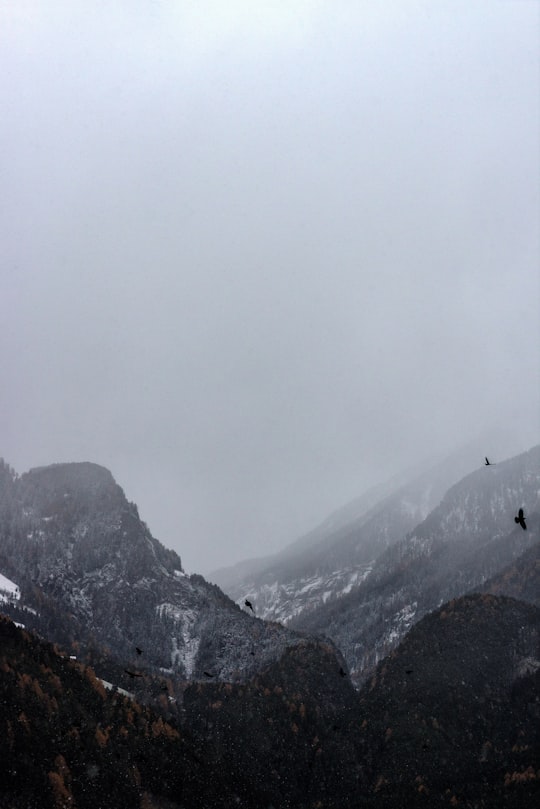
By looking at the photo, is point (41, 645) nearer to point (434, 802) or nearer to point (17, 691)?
point (17, 691)

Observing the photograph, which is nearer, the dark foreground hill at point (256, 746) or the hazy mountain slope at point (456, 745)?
the dark foreground hill at point (256, 746)

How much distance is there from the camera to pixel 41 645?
15225 centimetres

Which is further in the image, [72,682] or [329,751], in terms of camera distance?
[329,751]

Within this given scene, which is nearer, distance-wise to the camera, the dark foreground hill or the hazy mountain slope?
the dark foreground hill

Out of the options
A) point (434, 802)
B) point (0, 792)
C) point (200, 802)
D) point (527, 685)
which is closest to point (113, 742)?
point (200, 802)

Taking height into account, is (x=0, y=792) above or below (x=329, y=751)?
above

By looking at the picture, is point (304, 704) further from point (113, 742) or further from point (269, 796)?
point (113, 742)

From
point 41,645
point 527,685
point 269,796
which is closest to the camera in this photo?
point 269,796

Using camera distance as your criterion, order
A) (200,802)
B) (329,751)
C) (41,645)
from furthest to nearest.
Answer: (329,751) → (41,645) → (200,802)

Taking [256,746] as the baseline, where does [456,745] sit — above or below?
below

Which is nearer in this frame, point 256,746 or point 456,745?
point 256,746

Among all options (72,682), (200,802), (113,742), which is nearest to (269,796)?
(200,802)

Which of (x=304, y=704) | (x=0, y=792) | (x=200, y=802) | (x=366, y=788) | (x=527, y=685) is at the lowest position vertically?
(x=527, y=685)

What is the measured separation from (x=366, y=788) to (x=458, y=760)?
28228 millimetres
